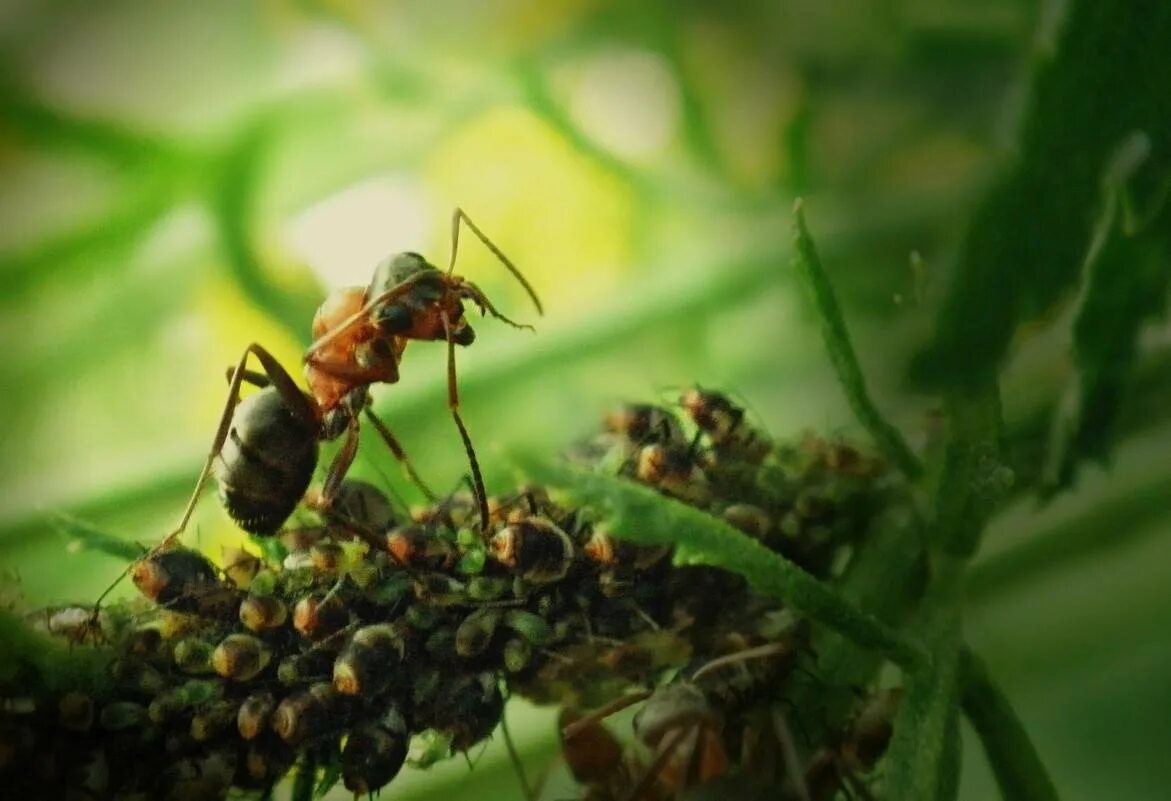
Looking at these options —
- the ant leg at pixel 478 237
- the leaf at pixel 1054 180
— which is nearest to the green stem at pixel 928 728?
the leaf at pixel 1054 180

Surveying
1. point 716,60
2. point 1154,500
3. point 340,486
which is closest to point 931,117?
point 716,60

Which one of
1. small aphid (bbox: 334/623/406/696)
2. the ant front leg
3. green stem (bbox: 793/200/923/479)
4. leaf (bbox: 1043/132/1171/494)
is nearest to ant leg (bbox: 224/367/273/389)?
the ant front leg

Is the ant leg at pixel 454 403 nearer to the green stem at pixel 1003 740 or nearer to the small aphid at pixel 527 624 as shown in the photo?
the small aphid at pixel 527 624

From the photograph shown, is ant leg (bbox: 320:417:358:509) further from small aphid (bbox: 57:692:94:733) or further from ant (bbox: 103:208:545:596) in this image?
small aphid (bbox: 57:692:94:733)

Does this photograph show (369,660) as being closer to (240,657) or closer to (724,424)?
(240,657)

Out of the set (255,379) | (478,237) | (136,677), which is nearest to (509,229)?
(478,237)

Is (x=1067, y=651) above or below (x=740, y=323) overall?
below

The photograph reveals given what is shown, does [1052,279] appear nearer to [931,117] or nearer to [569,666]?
[931,117]
